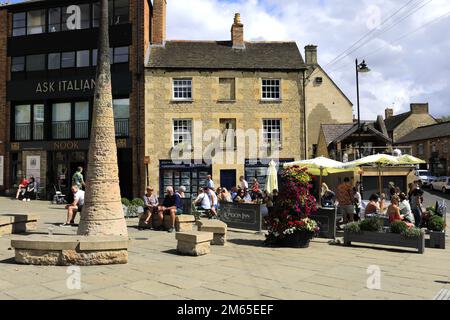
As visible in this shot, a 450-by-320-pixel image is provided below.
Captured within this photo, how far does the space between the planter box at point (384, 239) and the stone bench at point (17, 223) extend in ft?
28.5

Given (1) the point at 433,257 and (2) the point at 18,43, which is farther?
(2) the point at 18,43

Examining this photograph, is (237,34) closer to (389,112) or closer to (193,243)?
(193,243)

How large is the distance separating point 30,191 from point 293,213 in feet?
67.1

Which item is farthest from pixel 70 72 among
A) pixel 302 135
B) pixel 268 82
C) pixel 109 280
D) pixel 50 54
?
pixel 109 280

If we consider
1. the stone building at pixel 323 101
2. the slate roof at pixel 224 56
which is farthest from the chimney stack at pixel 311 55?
the slate roof at pixel 224 56

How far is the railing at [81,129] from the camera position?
27.5 metres

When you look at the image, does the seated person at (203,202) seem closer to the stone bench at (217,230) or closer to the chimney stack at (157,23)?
the stone bench at (217,230)

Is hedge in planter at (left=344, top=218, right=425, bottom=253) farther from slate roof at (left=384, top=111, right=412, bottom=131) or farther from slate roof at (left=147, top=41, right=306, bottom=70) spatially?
slate roof at (left=384, top=111, right=412, bottom=131)

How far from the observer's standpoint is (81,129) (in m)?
27.5

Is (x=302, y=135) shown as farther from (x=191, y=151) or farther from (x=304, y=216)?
(x=304, y=216)

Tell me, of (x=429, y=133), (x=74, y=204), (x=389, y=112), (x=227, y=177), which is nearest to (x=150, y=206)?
(x=74, y=204)

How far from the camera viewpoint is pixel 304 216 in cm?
1020
